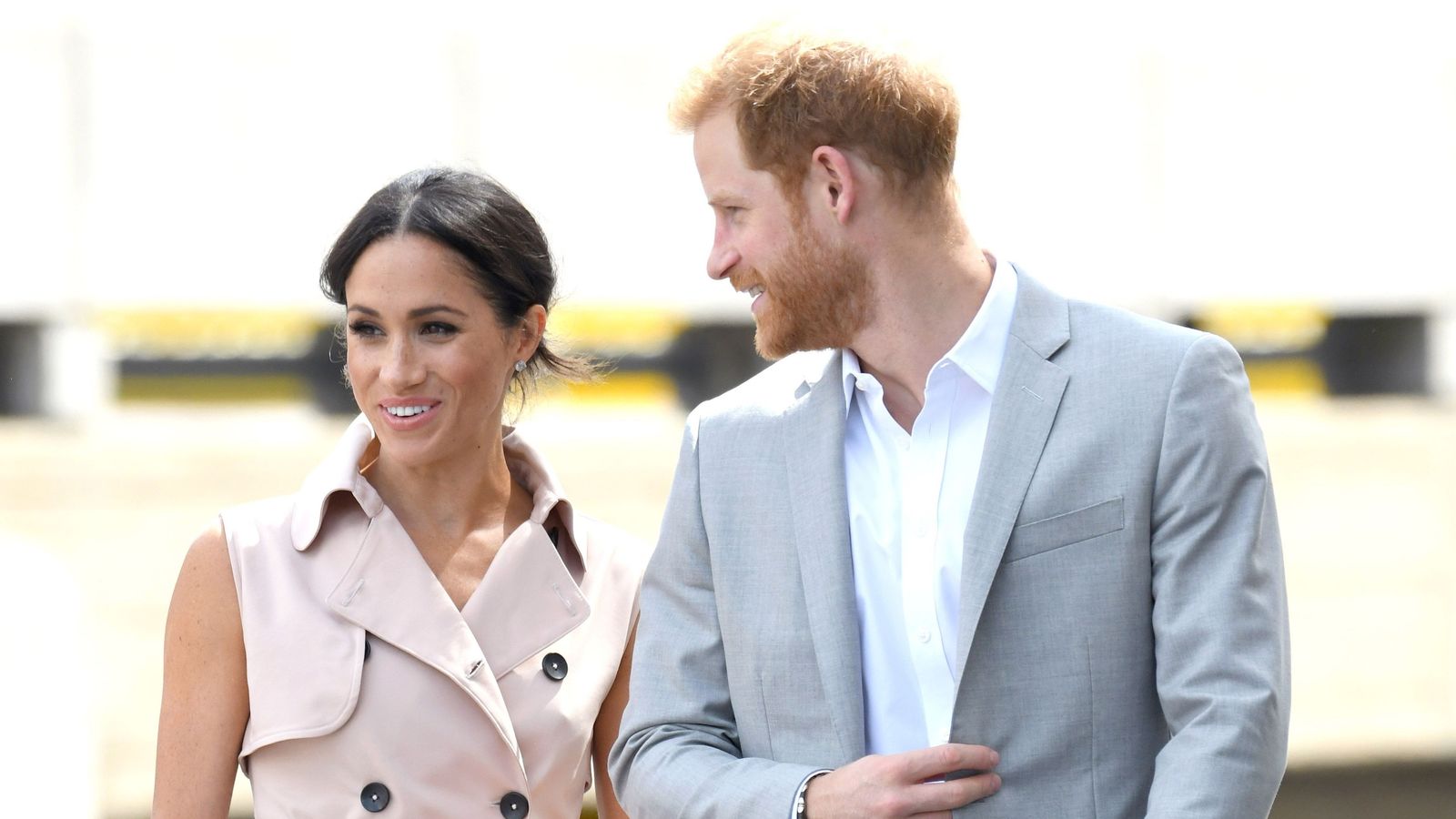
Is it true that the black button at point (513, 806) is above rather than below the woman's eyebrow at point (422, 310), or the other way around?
below

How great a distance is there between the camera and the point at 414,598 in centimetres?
244

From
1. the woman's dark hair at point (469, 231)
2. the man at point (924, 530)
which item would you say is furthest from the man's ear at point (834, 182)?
the woman's dark hair at point (469, 231)

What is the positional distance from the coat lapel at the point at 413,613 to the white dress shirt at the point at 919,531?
0.66 m

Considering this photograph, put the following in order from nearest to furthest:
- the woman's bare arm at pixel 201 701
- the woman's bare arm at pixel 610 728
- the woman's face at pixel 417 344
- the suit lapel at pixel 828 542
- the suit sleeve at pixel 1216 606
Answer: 1. the suit sleeve at pixel 1216 606
2. the suit lapel at pixel 828 542
3. the woman's bare arm at pixel 201 701
4. the woman's face at pixel 417 344
5. the woman's bare arm at pixel 610 728

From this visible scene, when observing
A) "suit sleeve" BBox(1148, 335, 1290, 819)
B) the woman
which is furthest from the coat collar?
"suit sleeve" BBox(1148, 335, 1290, 819)

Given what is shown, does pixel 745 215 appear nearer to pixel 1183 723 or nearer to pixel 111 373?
pixel 1183 723

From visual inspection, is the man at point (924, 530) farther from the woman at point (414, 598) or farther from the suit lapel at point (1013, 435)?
the woman at point (414, 598)

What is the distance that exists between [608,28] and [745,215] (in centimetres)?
508

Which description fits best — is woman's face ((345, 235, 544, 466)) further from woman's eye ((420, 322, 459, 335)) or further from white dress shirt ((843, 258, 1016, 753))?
white dress shirt ((843, 258, 1016, 753))

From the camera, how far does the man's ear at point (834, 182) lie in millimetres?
2027

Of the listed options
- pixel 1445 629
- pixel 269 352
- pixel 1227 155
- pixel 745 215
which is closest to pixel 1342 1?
pixel 1227 155

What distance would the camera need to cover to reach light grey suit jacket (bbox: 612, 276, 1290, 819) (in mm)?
1830

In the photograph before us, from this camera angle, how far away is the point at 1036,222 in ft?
23.8

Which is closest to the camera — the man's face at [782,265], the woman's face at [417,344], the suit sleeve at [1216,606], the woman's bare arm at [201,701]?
the suit sleeve at [1216,606]
